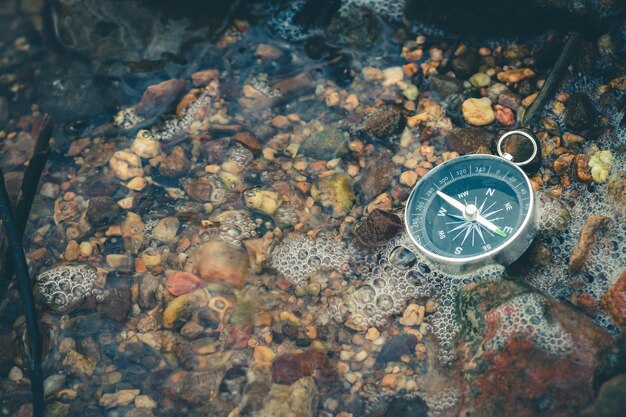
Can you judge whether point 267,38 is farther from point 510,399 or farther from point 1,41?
point 510,399

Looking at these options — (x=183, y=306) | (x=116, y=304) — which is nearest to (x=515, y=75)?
(x=183, y=306)

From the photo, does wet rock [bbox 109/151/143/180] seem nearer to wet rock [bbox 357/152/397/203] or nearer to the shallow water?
the shallow water

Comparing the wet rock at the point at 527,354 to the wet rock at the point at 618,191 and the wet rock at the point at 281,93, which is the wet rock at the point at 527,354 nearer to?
the wet rock at the point at 618,191

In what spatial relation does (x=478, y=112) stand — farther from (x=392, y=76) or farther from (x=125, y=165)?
(x=125, y=165)

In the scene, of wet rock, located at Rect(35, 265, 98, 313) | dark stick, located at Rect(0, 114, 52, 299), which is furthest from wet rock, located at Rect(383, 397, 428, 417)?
dark stick, located at Rect(0, 114, 52, 299)

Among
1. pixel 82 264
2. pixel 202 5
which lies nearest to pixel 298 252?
pixel 82 264

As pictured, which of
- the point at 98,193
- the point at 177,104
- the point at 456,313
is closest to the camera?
the point at 456,313
